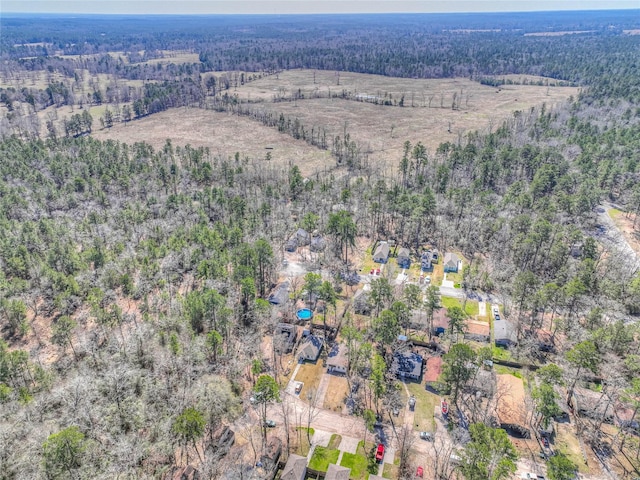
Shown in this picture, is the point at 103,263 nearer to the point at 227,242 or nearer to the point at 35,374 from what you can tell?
the point at 227,242

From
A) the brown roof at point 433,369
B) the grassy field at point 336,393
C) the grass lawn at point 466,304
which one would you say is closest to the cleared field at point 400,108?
the grass lawn at point 466,304

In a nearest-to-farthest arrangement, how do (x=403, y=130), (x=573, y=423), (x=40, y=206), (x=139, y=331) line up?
(x=573, y=423), (x=139, y=331), (x=40, y=206), (x=403, y=130)

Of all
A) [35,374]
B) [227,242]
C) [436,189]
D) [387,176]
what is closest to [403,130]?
[387,176]

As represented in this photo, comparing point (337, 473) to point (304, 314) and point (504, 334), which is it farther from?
point (504, 334)

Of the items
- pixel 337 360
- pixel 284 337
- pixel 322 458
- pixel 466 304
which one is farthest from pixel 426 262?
pixel 322 458

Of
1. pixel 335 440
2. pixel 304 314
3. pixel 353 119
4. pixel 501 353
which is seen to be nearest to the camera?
pixel 335 440

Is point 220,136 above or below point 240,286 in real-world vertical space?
above

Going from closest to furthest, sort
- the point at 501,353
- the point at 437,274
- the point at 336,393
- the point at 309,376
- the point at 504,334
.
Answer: the point at 336,393 < the point at 309,376 < the point at 501,353 < the point at 504,334 < the point at 437,274

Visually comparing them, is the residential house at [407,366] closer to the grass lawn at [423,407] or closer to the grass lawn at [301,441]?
the grass lawn at [423,407]
